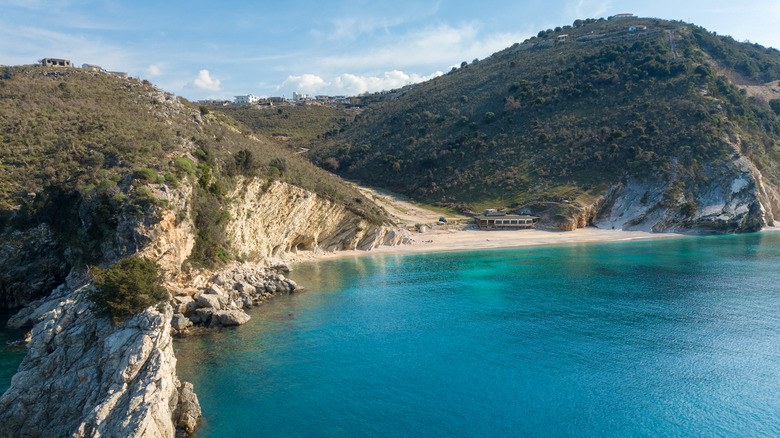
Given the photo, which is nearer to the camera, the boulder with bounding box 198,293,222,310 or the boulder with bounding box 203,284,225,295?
the boulder with bounding box 198,293,222,310

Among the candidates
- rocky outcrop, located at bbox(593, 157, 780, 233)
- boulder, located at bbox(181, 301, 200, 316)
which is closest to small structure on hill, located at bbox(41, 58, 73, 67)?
boulder, located at bbox(181, 301, 200, 316)

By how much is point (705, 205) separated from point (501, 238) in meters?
34.9

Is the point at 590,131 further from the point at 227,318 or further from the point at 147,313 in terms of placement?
the point at 147,313

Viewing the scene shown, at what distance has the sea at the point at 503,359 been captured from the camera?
1900 cm

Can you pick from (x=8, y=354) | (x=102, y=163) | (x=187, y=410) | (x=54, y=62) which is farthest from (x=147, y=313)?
(x=54, y=62)

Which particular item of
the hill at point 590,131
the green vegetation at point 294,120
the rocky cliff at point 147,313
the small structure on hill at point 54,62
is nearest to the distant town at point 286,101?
the green vegetation at point 294,120

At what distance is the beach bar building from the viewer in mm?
73250

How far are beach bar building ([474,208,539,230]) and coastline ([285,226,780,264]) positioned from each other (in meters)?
1.62

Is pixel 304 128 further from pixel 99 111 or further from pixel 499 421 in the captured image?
pixel 499 421

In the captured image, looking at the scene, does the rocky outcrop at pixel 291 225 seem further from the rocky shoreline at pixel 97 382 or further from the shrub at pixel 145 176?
the rocky shoreline at pixel 97 382

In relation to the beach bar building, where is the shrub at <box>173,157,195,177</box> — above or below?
above

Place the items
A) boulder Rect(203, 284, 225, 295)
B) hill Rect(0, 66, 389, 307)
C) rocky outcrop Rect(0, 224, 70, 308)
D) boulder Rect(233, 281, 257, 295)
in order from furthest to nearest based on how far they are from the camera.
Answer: boulder Rect(233, 281, 257, 295) → rocky outcrop Rect(0, 224, 70, 308) → boulder Rect(203, 284, 225, 295) → hill Rect(0, 66, 389, 307)

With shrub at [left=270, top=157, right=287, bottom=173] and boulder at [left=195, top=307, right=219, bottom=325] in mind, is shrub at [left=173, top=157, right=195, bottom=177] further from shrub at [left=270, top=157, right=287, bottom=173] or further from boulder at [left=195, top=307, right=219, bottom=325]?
shrub at [left=270, top=157, right=287, bottom=173]

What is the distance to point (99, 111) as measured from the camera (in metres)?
44.2
